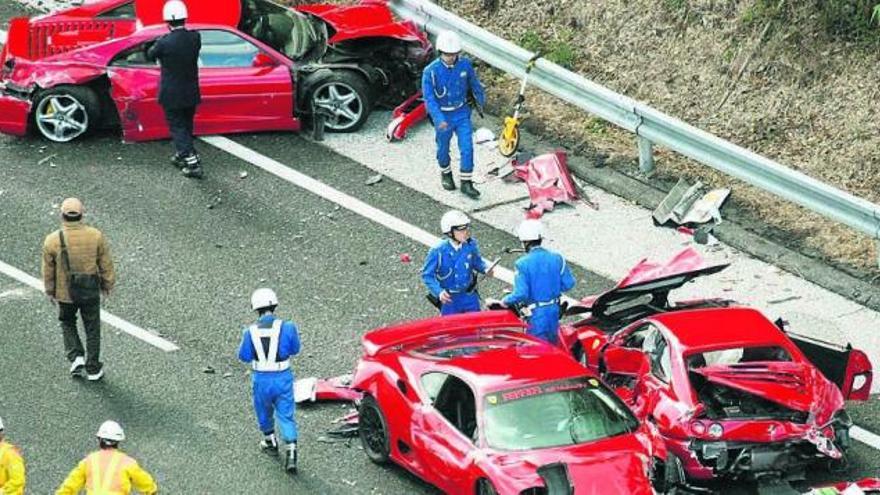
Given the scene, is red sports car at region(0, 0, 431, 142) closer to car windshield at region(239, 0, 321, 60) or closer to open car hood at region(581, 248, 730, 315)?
car windshield at region(239, 0, 321, 60)

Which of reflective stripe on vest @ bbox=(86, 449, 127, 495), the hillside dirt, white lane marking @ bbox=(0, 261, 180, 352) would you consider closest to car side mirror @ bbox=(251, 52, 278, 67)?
the hillside dirt

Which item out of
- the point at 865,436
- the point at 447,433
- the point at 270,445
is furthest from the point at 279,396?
the point at 865,436

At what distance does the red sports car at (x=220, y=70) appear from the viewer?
19.8 metres

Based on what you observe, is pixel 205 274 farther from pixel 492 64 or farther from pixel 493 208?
pixel 492 64

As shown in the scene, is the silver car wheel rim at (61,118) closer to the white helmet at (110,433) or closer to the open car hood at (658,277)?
the open car hood at (658,277)

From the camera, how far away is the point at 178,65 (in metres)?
19.0

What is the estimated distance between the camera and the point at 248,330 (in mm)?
14359

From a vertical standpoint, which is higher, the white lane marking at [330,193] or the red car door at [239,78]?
the red car door at [239,78]

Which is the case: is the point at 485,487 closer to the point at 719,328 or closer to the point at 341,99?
the point at 719,328

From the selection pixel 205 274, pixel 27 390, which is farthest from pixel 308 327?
pixel 27 390

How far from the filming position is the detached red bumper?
Result: 19750 millimetres

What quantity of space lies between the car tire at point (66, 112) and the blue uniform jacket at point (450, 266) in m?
5.46

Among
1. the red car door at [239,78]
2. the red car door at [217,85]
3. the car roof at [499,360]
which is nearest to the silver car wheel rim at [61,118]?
the red car door at [217,85]

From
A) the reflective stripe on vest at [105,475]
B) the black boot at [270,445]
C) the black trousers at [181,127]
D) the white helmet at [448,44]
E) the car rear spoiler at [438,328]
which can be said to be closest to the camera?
the reflective stripe on vest at [105,475]
